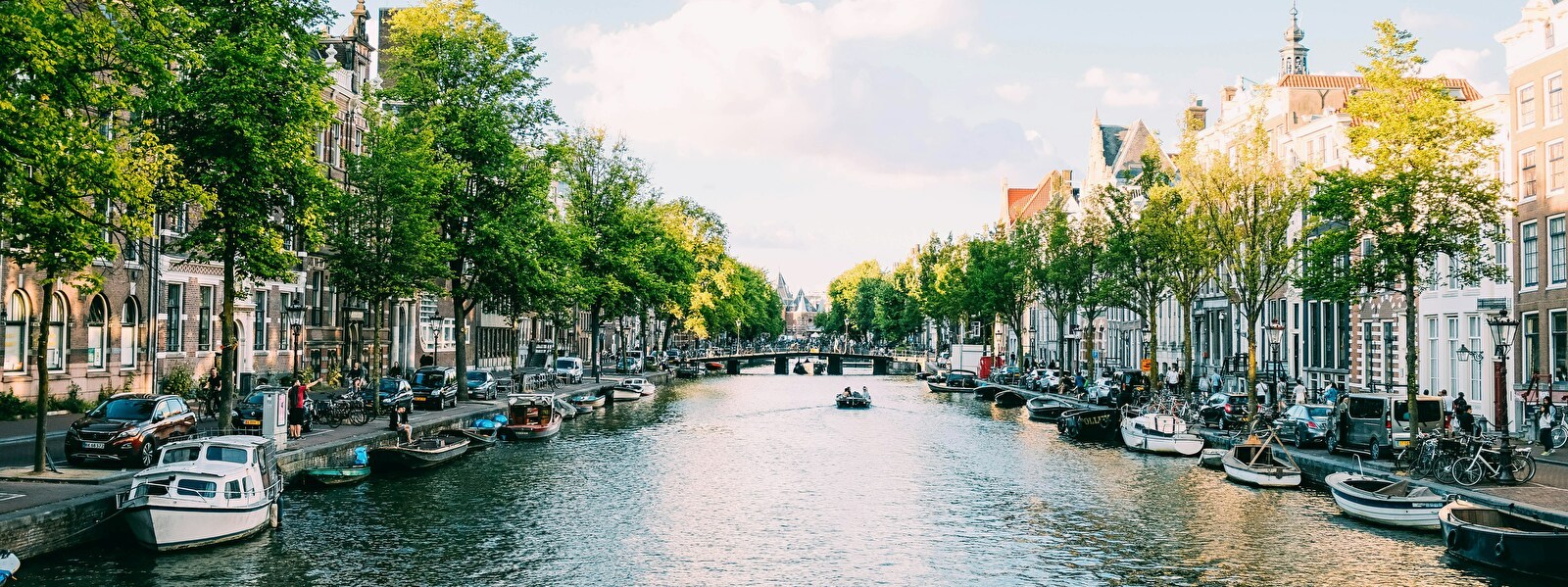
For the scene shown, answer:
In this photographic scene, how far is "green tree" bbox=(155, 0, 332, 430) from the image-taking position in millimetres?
32406

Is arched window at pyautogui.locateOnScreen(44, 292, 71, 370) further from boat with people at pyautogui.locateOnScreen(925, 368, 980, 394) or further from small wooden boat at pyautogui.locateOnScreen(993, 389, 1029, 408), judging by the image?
boat with people at pyautogui.locateOnScreen(925, 368, 980, 394)

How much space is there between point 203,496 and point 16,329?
2228cm

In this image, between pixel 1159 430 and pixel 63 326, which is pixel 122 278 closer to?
pixel 63 326

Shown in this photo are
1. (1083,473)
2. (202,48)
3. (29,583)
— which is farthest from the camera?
(1083,473)

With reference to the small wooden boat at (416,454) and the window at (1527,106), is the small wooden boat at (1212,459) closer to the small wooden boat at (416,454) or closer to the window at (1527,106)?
the window at (1527,106)

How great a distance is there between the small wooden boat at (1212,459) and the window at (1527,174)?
1451 cm

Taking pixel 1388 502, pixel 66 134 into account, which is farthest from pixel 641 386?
pixel 66 134

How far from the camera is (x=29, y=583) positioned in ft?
72.0

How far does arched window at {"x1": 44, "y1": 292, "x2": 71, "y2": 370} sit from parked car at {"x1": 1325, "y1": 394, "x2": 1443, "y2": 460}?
148 feet

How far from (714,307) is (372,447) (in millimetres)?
88444

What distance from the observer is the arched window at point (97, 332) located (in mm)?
46406

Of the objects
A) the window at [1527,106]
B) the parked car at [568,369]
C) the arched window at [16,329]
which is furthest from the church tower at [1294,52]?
the arched window at [16,329]

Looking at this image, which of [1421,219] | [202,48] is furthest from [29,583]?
[1421,219]

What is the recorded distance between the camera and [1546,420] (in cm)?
3856
